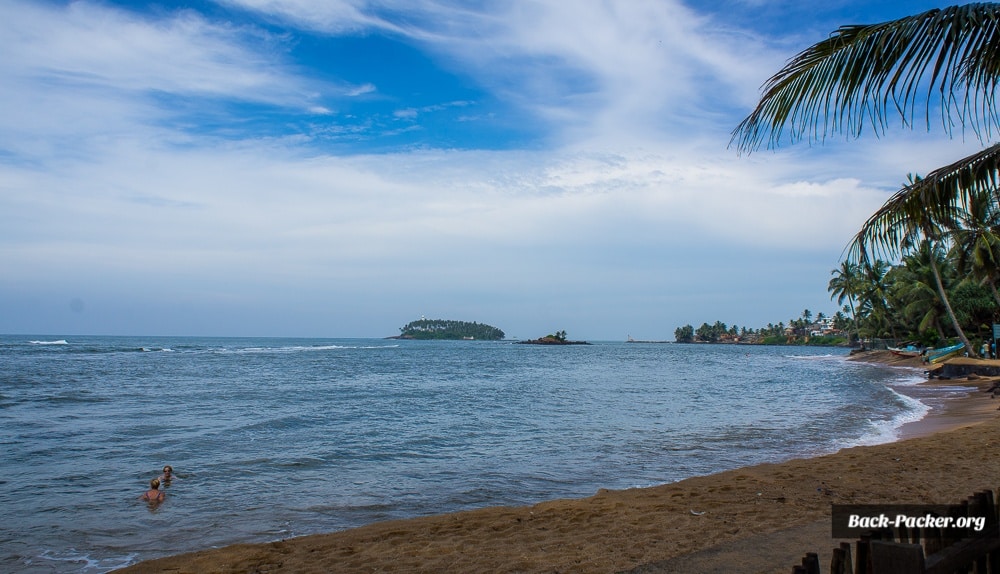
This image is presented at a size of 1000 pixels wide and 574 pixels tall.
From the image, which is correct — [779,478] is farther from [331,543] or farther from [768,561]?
[331,543]

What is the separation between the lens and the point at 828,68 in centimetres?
345

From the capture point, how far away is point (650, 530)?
6848 millimetres

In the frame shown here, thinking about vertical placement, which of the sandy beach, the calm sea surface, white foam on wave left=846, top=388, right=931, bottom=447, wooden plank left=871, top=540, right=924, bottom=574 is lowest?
the calm sea surface

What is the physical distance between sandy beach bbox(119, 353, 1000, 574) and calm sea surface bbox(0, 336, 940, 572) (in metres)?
1.05

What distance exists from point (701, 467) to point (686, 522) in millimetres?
4821

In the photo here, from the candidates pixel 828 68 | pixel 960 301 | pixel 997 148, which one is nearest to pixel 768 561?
pixel 997 148

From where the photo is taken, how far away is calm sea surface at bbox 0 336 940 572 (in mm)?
8383

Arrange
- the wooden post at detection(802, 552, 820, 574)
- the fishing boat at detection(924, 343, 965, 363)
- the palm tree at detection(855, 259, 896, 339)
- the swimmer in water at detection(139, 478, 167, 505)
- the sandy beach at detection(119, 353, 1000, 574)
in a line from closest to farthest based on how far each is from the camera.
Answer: the wooden post at detection(802, 552, 820, 574)
the sandy beach at detection(119, 353, 1000, 574)
the swimmer in water at detection(139, 478, 167, 505)
the fishing boat at detection(924, 343, 965, 363)
the palm tree at detection(855, 259, 896, 339)

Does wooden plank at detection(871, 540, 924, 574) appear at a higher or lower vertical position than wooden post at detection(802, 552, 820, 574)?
higher

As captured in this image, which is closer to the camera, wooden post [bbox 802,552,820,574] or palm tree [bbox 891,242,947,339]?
wooden post [bbox 802,552,820,574]

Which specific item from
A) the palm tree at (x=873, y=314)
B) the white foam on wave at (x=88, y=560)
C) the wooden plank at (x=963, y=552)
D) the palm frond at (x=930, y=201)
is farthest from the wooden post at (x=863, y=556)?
the palm tree at (x=873, y=314)

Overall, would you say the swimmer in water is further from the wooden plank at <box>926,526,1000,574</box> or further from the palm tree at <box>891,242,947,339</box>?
the palm tree at <box>891,242,947,339</box>

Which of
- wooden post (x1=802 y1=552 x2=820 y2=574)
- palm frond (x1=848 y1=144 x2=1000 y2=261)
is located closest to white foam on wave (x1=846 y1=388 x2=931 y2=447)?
palm frond (x1=848 y1=144 x2=1000 y2=261)

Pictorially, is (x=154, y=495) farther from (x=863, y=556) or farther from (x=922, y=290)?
(x=922, y=290)
